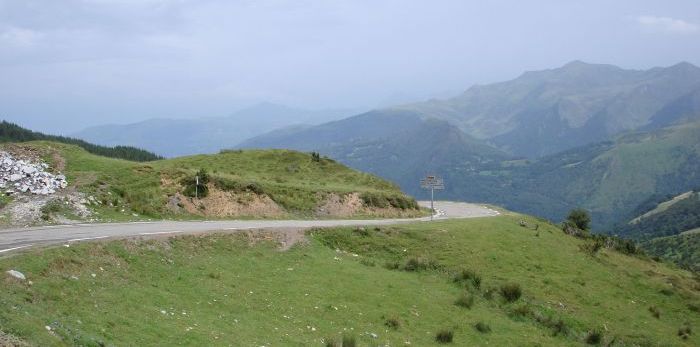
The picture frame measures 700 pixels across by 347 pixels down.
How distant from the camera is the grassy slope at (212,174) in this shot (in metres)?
35.8

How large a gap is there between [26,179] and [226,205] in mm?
12789

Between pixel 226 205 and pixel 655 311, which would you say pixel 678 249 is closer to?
pixel 655 311

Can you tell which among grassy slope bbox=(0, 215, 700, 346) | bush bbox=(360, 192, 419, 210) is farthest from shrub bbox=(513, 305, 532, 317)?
bush bbox=(360, 192, 419, 210)

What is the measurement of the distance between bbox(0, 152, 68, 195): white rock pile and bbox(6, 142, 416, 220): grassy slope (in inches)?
50.3

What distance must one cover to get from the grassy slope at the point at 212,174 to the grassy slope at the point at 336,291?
8.91m

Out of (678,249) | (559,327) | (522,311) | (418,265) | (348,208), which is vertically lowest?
(678,249)

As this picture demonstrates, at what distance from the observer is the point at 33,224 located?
28.7m

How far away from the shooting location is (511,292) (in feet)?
98.3

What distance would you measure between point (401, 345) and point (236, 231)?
13797 millimetres

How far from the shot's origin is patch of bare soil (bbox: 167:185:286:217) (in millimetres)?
37656

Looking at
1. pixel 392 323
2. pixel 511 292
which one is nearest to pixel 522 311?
pixel 511 292

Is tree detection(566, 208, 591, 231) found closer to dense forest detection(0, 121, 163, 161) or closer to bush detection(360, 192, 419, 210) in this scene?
bush detection(360, 192, 419, 210)

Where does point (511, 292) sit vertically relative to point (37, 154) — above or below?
below

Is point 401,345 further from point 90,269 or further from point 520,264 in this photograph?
point 520,264
